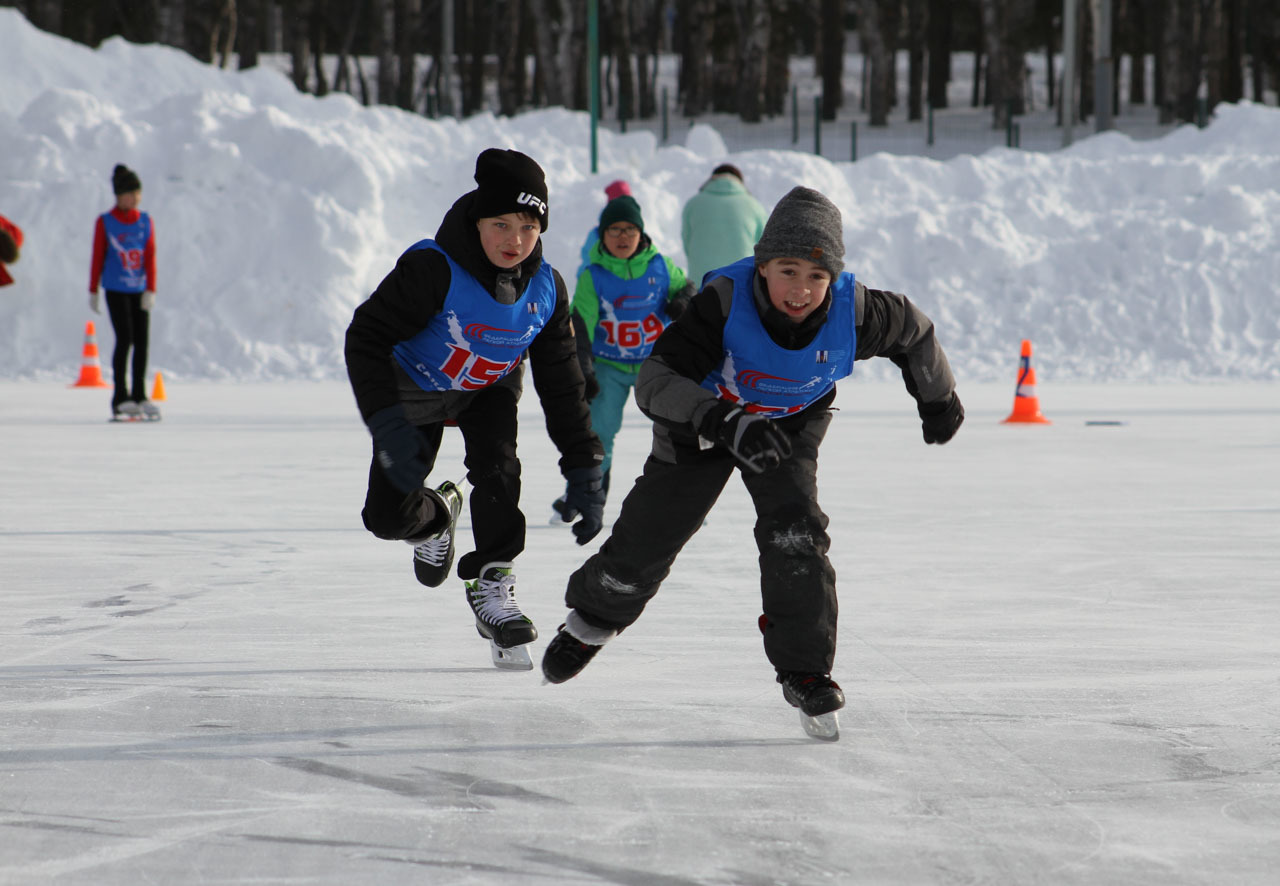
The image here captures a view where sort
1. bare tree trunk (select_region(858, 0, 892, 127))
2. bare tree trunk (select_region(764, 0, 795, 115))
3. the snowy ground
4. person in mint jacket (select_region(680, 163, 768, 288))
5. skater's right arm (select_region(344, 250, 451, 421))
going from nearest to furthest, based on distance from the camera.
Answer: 1. the snowy ground
2. skater's right arm (select_region(344, 250, 451, 421))
3. person in mint jacket (select_region(680, 163, 768, 288))
4. bare tree trunk (select_region(858, 0, 892, 127))
5. bare tree trunk (select_region(764, 0, 795, 115))

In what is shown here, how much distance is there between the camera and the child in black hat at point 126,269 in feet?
37.7

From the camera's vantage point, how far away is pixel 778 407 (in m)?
3.94

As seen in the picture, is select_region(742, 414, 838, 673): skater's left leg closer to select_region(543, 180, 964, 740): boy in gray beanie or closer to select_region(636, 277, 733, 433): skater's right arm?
select_region(543, 180, 964, 740): boy in gray beanie

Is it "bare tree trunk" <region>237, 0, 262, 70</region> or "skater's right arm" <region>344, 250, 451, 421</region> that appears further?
"bare tree trunk" <region>237, 0, 262, 70</region>

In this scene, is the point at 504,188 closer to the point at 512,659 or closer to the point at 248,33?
the point at 512,659

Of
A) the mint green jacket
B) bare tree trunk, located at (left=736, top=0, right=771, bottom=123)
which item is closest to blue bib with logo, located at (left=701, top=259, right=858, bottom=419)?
the mint green jacket

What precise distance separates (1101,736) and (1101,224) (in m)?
17.0

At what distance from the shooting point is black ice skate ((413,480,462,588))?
188 inches

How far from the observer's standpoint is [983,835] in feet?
9.82

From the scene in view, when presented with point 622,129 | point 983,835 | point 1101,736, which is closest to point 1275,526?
point 1101,736

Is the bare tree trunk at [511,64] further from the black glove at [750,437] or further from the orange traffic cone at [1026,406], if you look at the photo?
the black glove at [750,437]

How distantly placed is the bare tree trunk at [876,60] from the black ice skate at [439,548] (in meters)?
33.6

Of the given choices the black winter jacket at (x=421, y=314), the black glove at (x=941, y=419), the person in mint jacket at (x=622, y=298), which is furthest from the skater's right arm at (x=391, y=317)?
the person in mint jacket at (x=622, y=298)

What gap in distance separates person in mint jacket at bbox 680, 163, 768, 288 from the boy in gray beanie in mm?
6232
